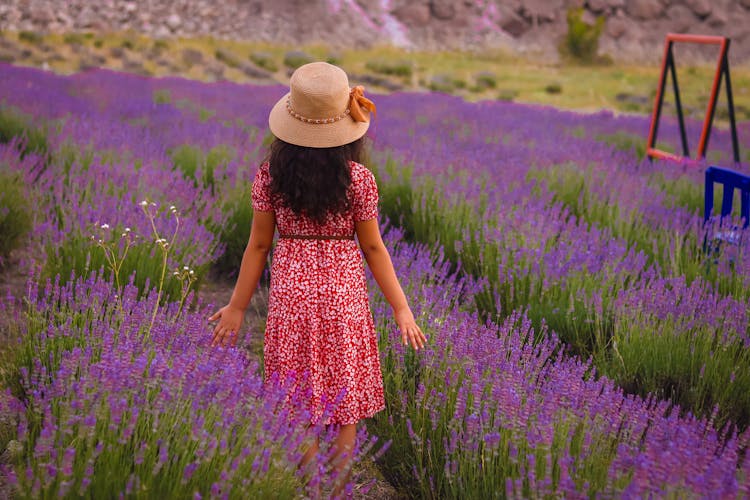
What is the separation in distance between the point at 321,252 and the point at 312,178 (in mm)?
246

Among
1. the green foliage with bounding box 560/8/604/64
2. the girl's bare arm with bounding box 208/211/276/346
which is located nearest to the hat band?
the girl's bare arm with bounding box 208/211/276/346

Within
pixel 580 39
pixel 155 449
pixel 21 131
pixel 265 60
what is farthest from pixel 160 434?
pixel 580 39

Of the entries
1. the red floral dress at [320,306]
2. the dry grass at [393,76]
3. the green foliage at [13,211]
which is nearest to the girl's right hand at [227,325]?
the red floral dress at [320,306]

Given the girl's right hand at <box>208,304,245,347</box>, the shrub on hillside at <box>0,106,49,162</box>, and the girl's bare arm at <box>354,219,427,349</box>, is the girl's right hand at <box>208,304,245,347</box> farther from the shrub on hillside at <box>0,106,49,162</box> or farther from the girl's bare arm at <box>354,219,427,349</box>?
the shrub on hillside at <box>0,106,49,162</box>

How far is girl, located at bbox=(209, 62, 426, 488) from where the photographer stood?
223cm

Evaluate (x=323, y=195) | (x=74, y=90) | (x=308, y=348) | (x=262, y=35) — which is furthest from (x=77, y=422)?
(x=262, y=35)

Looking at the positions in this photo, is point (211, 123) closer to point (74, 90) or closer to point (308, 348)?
point (74, 90)

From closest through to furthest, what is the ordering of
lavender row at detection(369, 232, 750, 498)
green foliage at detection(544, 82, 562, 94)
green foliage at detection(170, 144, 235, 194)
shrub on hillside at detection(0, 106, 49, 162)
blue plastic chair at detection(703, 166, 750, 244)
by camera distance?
lavender row at detection(369, 232, 750, 498) < blue plastic chair at detection(703, 166, 750, 244) < green foliage at detection(170, 144, 235, 194) < shrub on hillside at detection(0, 106, 49, 162) < green foliage at detection(544, 82, 562, 94)

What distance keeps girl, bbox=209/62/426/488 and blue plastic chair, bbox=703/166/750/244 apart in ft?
7.81

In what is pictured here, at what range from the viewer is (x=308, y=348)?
230 centimetres

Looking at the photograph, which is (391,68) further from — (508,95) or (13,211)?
(13,211)

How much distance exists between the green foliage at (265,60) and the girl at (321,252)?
20.5m

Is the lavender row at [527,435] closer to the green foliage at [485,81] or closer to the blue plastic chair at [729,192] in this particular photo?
the blue plastic chair at [729,192]

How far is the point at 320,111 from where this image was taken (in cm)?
222
